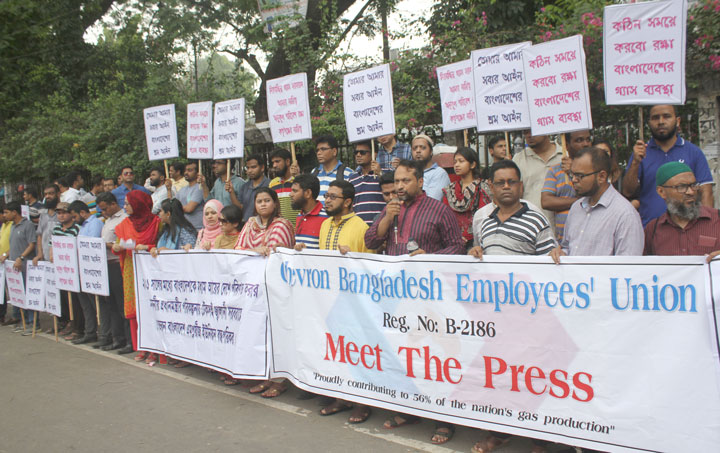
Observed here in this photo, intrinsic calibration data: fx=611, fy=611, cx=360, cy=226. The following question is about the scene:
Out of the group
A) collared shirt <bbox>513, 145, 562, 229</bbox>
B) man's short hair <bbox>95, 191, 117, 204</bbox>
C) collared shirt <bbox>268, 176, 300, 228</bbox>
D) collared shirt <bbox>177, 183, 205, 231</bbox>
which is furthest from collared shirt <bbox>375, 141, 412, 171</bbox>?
man's short hair <bbox>95, 191, 117, 204</bbox>

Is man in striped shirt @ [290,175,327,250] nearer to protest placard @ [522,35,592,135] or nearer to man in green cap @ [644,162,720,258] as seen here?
protest placard @ [522,35,592,135]

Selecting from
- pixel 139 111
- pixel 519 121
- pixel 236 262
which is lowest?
pixel 236 262

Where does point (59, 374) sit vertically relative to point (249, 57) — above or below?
below

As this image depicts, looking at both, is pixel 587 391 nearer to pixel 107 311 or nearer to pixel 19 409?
pixel 19 409

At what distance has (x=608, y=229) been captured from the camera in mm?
3852

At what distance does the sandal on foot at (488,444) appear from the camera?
404 centimetres

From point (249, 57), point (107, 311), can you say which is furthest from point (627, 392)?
point (249, 57)

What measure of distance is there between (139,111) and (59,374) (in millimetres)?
8640

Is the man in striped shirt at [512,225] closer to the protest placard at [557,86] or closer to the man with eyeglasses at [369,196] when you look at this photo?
the protest placard at [557,86]

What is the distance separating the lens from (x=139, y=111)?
1394 cm

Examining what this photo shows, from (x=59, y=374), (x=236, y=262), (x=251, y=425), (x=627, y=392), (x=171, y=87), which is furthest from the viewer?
(x=171, y=87)

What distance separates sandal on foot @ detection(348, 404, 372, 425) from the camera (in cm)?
476

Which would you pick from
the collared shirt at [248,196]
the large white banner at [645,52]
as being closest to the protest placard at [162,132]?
the collared shirt at [248,196]

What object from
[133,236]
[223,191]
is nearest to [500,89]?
[223,191]
